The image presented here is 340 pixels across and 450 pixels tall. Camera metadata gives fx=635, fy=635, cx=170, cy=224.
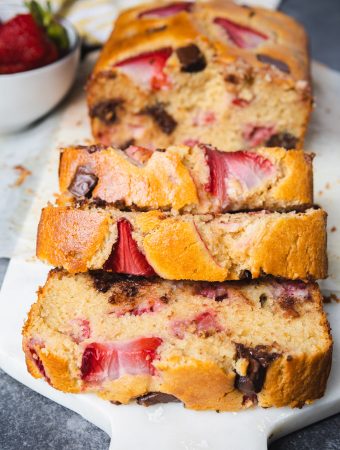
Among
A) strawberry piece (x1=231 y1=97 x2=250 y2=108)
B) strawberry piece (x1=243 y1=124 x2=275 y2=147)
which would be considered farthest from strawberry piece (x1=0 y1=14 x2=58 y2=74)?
strawberry piece (x1=243 y1=124 x2=275 y2=147)

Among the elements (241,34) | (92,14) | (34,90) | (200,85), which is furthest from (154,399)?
(92,14)

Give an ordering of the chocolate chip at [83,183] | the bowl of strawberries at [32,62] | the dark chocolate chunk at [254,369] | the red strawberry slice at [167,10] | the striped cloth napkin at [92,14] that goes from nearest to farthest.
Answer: the dark chocolate chunk at [254,369] < the chocolate chip at [83,183] < the bowl of strawberries at [32,62] < the red strawberry slice at [167,10] < the striped cloth napkin at [92,14]

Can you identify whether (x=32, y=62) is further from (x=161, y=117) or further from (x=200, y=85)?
(x=200, y=85)

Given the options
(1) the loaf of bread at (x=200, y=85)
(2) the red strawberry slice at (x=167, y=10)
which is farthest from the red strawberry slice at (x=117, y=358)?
(2) the red strawberry slice at (x=167, y=10)

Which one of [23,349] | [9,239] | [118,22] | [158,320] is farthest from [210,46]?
[23,349]

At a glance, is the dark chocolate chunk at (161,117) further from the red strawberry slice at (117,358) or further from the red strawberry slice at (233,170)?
the red strawberry slice at (117,358)

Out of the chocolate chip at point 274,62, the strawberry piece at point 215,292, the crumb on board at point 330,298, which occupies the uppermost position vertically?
the chocolate chip at point 274,62
